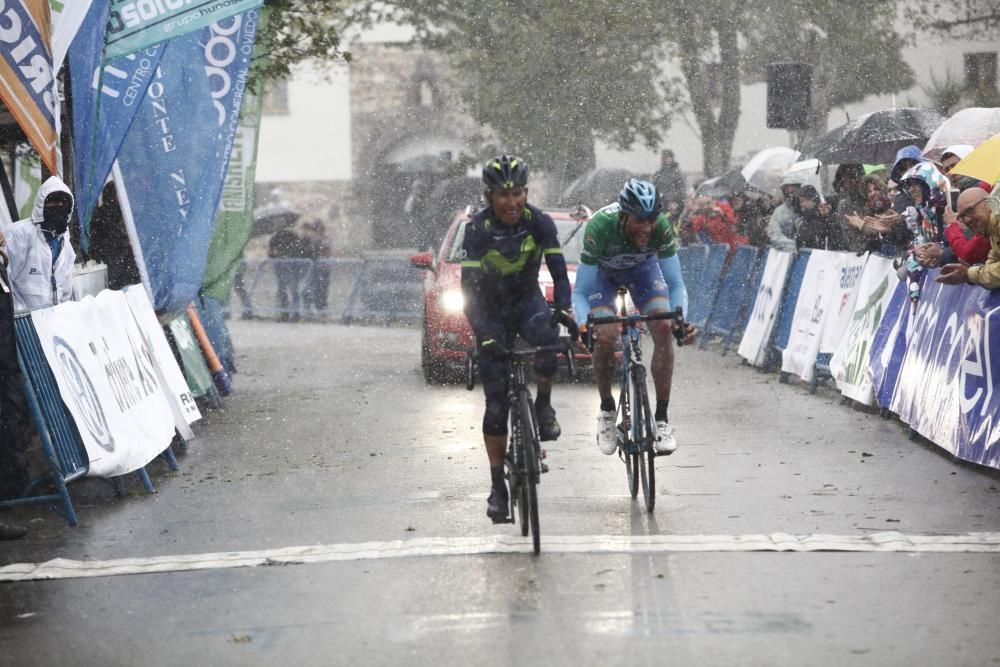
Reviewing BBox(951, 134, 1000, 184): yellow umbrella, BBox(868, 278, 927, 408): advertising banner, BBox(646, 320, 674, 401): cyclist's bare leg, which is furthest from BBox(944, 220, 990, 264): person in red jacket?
BBox(646, 320, 674, 401): cyclist's bare leg

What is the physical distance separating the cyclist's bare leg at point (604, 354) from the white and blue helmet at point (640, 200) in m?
0.80

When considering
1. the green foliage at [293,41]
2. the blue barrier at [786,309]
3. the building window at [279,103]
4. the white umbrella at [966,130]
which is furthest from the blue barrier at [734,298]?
the building window at [279,103]

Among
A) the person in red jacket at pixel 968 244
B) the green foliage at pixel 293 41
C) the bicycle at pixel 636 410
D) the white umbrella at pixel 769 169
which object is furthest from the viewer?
the white umbrella at pixel 769 169

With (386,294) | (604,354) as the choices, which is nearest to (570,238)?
(604,354)

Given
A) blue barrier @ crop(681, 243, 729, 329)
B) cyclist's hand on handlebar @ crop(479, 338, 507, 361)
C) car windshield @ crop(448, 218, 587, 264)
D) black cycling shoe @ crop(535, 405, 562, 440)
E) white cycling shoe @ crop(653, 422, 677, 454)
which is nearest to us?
cyclist's hand on handlebar @ crop(479, 338, 507, 361)

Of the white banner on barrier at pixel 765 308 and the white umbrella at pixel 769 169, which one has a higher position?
the white umbrella at pixel 769 169

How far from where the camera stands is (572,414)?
14.5 m

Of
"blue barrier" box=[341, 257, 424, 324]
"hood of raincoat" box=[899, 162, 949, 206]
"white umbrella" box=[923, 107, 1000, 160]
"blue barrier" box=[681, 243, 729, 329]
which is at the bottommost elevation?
"blue barrier" box=[341, 257, 424, 324]

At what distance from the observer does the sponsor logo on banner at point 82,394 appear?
32.6ft

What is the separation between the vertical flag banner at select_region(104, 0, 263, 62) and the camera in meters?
13.1

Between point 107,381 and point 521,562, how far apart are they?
4.13 metres

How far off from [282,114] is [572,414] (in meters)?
45.0

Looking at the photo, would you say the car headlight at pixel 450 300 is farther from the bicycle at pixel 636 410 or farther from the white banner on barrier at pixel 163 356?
the bicycle at pixel 636 410

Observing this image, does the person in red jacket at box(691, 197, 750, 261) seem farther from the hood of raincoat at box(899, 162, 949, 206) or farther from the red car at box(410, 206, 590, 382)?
the hood of raincoat at box(899, 162, 949, 206)
